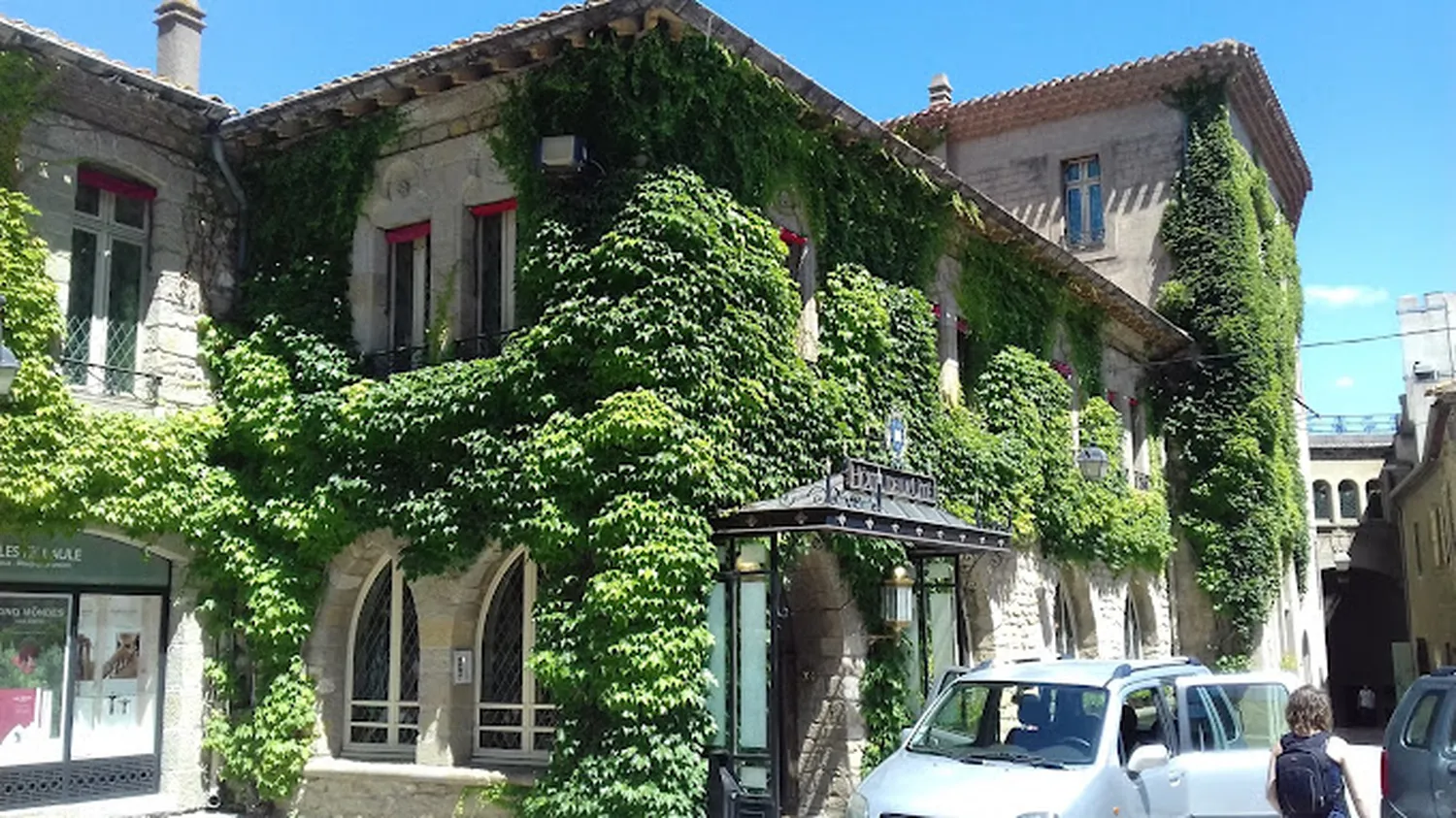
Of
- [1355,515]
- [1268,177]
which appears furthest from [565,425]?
[1355,515]

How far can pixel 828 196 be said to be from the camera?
42.4 feet

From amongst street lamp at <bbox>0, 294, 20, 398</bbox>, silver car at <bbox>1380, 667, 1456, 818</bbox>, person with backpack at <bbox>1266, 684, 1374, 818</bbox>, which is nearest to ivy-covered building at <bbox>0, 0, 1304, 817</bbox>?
street lamp at <bbox>0, 294, 20, 398</bbox>

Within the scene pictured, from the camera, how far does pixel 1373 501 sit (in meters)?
37.9

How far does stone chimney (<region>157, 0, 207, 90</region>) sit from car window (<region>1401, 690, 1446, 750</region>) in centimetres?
1276

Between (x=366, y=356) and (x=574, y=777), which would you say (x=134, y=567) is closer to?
(x=366, y=356)

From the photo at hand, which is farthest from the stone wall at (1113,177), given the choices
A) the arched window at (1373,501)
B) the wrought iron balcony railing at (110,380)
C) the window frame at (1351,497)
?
the arched window at (1373,501)

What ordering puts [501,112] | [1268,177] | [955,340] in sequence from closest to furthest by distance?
[501,112], [955,340], [1268,177]

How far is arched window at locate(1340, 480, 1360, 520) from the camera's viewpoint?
1497 inches

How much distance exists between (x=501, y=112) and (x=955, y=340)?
6.32 m

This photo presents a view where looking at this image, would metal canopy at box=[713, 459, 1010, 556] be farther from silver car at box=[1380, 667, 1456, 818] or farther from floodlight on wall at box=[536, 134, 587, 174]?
silver car at box=[1380, 667, 1456, 818]

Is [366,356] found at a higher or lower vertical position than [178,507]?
higher

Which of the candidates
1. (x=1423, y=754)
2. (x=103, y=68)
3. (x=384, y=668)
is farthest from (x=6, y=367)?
(x=1423, y=754)

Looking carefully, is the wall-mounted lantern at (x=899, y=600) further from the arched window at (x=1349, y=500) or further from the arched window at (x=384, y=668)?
the arched window at (x=1349, y=500)

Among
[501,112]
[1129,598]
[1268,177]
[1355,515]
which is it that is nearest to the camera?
[501,112]
